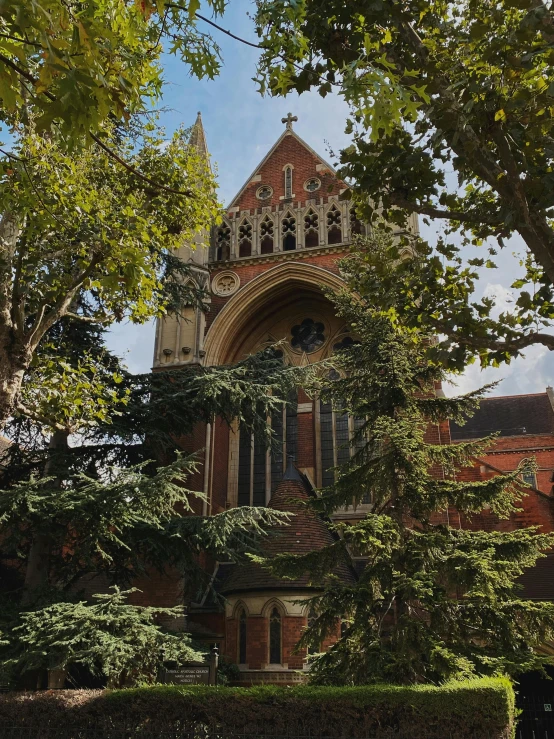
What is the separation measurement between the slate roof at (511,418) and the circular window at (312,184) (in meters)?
13.0

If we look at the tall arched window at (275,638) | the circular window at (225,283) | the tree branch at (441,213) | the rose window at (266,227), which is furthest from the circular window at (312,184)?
the tree branch at (441,213)

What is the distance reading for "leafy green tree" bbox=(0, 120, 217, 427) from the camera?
8.23 m

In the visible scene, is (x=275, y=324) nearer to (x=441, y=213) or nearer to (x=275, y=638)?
(x=275, y=638)

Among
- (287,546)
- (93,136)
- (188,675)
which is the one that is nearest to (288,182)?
(287,546)

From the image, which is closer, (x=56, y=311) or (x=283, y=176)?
(x=56, y=311)

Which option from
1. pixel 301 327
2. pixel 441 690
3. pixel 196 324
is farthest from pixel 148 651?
pixel 301 327

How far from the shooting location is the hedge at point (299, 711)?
6.87 m

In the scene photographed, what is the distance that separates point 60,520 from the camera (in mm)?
10750

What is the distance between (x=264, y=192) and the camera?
21.3m

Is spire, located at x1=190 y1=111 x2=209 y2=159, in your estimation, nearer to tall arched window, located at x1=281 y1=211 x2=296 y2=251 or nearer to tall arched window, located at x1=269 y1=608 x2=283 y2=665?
tall arched window, located at x1=281 y1=211 x2=296 y2=251

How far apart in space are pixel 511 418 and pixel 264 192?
53.2 feet

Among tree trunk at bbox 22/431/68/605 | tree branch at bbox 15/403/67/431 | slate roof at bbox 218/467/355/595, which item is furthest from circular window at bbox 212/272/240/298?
tree branch at bbox 15/403/67/431

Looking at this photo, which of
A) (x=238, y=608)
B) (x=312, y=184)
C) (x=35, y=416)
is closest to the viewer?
(x=35, y=416)

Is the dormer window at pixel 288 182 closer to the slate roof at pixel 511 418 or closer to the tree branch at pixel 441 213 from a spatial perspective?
the slate roof at pixel 511 418
